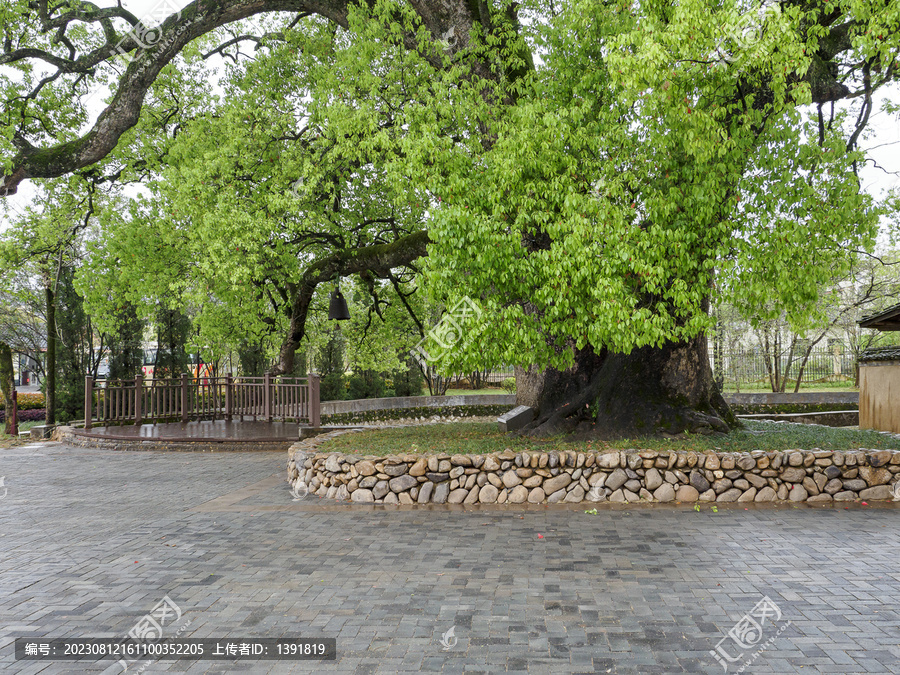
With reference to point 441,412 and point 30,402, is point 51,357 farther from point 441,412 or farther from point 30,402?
point 441,412

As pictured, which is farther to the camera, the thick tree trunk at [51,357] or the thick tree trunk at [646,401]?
the thick tree trunk at [51,357]

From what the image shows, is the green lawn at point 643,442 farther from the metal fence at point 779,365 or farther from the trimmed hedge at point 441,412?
the metal fence at point 779,365

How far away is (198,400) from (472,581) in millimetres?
16311

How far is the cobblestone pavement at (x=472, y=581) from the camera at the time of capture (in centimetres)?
379

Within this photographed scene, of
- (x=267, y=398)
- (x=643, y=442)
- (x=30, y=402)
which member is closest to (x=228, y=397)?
(x=267, y=398)

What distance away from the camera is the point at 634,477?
8.06 metres

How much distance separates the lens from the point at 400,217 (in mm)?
15969

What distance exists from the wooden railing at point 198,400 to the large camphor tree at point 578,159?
16.9 ft

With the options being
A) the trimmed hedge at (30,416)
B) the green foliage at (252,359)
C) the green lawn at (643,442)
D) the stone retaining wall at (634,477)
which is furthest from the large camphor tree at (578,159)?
the trimmed hedge at (30,416)

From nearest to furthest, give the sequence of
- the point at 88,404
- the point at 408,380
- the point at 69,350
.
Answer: the point at 88,404, the point at 69,350, the point at 408,380

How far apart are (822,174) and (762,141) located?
0.86m

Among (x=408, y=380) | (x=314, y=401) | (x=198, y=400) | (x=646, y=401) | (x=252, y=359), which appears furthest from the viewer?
(x=408, y=380)

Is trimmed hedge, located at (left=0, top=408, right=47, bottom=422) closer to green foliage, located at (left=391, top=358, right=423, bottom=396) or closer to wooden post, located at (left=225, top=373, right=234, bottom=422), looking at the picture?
wooden post, located at (left=225, top=373, right=234, bottom=422)

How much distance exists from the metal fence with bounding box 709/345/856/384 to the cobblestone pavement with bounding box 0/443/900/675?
20165mm
